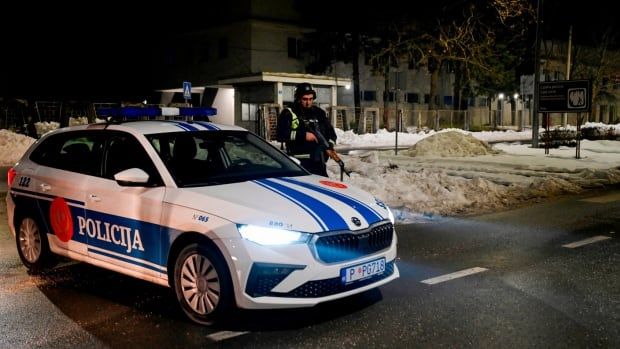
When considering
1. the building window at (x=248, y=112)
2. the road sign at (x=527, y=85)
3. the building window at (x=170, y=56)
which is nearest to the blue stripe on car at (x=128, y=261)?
the road sign at (x=527, y=85)

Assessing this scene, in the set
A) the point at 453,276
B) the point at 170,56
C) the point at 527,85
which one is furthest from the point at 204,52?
the point at 453,276

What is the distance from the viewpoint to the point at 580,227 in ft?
30.2

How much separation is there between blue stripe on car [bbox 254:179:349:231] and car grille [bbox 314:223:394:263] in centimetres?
8

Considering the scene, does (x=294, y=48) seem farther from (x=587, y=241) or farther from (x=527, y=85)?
(x=587, y=241)

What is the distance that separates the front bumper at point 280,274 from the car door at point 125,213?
0.89m

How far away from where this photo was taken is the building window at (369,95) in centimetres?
4846

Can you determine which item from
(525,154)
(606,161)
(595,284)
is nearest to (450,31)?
(525,154)

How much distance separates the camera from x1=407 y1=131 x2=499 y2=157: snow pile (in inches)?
850

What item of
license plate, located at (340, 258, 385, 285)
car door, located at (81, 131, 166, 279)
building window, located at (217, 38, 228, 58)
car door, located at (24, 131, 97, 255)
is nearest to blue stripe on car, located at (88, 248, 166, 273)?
car door, located at (81, 131, 166, 279)

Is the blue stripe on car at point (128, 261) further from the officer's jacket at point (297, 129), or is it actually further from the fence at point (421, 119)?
the fence at point (421, 119)

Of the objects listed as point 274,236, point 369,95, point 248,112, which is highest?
point 369,95

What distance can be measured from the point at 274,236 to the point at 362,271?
79 centimetres

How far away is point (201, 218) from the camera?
194 inches

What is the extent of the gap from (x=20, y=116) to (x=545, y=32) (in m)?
39.6
